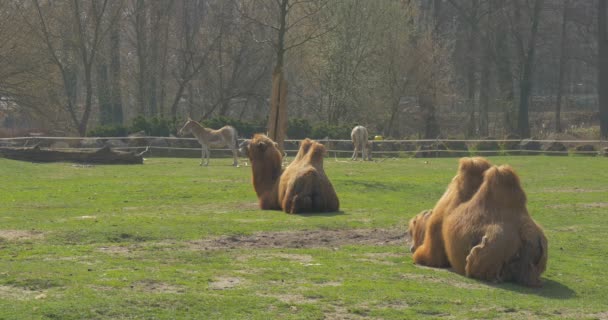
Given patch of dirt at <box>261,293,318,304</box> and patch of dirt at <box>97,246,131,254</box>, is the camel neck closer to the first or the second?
patch of dirt at <box>97,246,131,254</box>

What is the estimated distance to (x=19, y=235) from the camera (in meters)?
12.8

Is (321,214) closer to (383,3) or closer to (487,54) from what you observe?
(383,3)

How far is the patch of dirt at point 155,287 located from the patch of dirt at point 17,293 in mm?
937

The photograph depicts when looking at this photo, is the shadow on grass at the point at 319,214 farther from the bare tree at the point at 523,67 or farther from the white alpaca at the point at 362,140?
the bare tree at the point at 523,67

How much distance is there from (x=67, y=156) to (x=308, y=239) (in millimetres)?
19837

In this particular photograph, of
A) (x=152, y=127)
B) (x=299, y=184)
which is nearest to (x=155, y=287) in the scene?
(x=299, y=184)

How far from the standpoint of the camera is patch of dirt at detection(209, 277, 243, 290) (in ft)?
30.2

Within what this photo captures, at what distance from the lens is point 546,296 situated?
9422mm

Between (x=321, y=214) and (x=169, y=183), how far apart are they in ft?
23.6

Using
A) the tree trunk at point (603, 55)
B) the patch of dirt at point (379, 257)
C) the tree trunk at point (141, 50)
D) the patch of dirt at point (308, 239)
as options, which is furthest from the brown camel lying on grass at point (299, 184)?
the tree trunk at point (603, 55)

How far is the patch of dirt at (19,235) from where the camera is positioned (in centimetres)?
1250

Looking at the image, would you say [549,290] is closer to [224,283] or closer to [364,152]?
[224,283]

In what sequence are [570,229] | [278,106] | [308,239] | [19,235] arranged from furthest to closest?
[278,106] → [570,229] → [308,239] → [19,235]

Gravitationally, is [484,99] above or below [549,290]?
above
